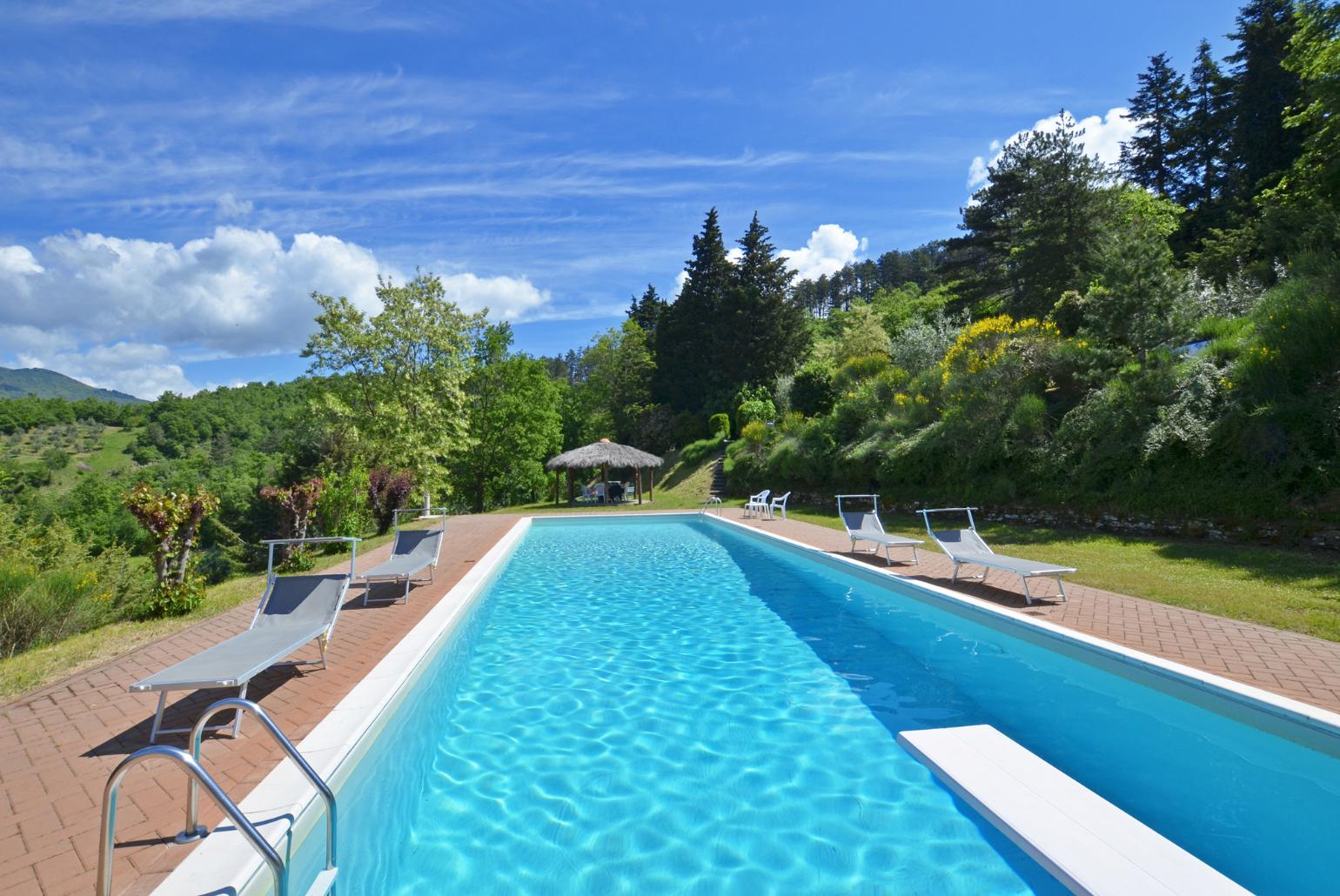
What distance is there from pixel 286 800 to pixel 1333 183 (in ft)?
64.0

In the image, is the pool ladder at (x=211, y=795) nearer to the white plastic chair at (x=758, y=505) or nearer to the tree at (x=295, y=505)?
the tree at (x=295, y=505)

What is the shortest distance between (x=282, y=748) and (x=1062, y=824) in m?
3.60

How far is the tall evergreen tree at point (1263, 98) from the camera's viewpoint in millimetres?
22062

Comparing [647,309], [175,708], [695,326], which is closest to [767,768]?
[175,708]

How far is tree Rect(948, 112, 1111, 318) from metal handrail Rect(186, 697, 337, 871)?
73.0 ft

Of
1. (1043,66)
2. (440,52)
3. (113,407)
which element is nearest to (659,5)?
(440,52)

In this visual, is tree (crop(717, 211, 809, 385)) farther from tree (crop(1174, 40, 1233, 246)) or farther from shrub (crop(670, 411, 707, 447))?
tree (crop(1174, 40, 1233, 246))

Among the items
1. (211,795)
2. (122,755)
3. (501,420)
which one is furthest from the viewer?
(501,420)

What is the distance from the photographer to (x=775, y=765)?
13.2ft

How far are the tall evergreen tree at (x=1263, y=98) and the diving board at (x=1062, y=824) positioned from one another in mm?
A: 27163

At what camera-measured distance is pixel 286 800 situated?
2969mm

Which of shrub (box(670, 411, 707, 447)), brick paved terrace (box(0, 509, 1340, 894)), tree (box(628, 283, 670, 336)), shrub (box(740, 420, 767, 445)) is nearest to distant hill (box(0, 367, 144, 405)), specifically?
tree (box(628, 283, 670, 336))

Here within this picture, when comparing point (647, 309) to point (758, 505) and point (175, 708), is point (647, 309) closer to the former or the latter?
point (758, 505)

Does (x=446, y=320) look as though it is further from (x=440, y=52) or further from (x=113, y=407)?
(x=113, y=407)
